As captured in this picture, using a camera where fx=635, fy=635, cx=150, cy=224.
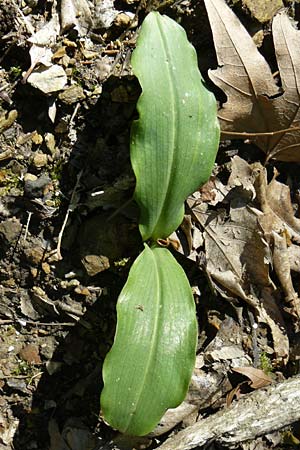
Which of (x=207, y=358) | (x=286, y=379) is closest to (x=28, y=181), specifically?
(x=207, y=358)

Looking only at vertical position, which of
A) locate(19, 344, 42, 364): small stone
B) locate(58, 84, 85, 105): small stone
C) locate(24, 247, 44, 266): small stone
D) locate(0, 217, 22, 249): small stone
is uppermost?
locate(58, 84, 85, 105): small stone

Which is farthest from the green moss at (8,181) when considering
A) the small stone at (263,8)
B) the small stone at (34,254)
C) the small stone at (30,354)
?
the small stone at (263,8)

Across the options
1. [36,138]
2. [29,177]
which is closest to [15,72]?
[36,138]

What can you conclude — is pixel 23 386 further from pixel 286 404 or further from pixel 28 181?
pixel 286 404

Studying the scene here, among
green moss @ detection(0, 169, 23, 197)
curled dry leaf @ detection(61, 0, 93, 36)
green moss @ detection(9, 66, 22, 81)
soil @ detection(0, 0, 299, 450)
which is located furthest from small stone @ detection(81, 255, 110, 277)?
curled dry leaf @ detection(61, 0, 93, 36)

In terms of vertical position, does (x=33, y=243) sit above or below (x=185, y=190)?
below

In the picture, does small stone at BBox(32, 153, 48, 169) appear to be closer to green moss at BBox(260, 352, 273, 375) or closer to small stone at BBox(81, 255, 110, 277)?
small stone at BBox(81, 255, 110, 277)
